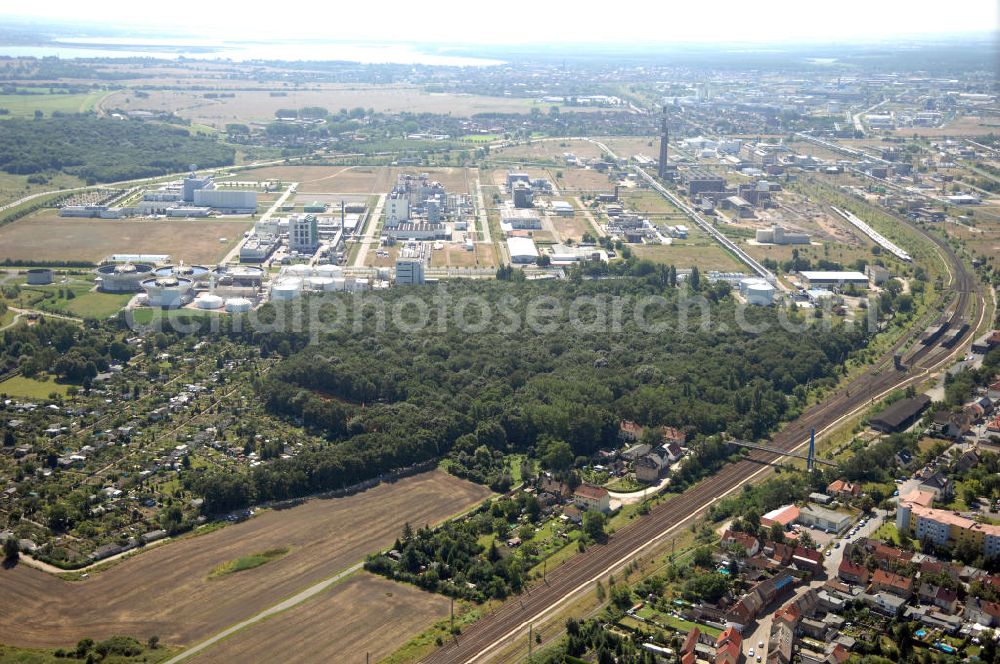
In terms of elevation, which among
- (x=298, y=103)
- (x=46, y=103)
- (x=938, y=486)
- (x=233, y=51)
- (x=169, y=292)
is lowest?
(x=938, y=486)

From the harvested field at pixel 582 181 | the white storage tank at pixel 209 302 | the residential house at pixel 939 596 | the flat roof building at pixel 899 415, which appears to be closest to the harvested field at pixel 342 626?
the residential house at pixel 939 596

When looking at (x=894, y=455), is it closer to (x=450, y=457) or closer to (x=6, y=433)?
(x=450, y=457)

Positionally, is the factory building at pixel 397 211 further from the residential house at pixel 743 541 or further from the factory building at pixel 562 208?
the residential house at pixel 743 541

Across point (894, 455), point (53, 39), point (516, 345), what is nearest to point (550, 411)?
point (516, 345)

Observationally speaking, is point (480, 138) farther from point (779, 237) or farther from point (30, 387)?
point (30, 387)

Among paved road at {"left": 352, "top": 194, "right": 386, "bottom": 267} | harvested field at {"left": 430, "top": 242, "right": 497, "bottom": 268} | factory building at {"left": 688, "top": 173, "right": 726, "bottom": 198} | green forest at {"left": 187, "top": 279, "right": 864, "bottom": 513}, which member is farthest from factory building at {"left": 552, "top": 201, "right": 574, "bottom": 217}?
green forest at {"left": 187, "top": 279, "right": 864, "bottom": 513}

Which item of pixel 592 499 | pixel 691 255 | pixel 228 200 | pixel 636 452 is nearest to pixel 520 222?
pixel 691 255
